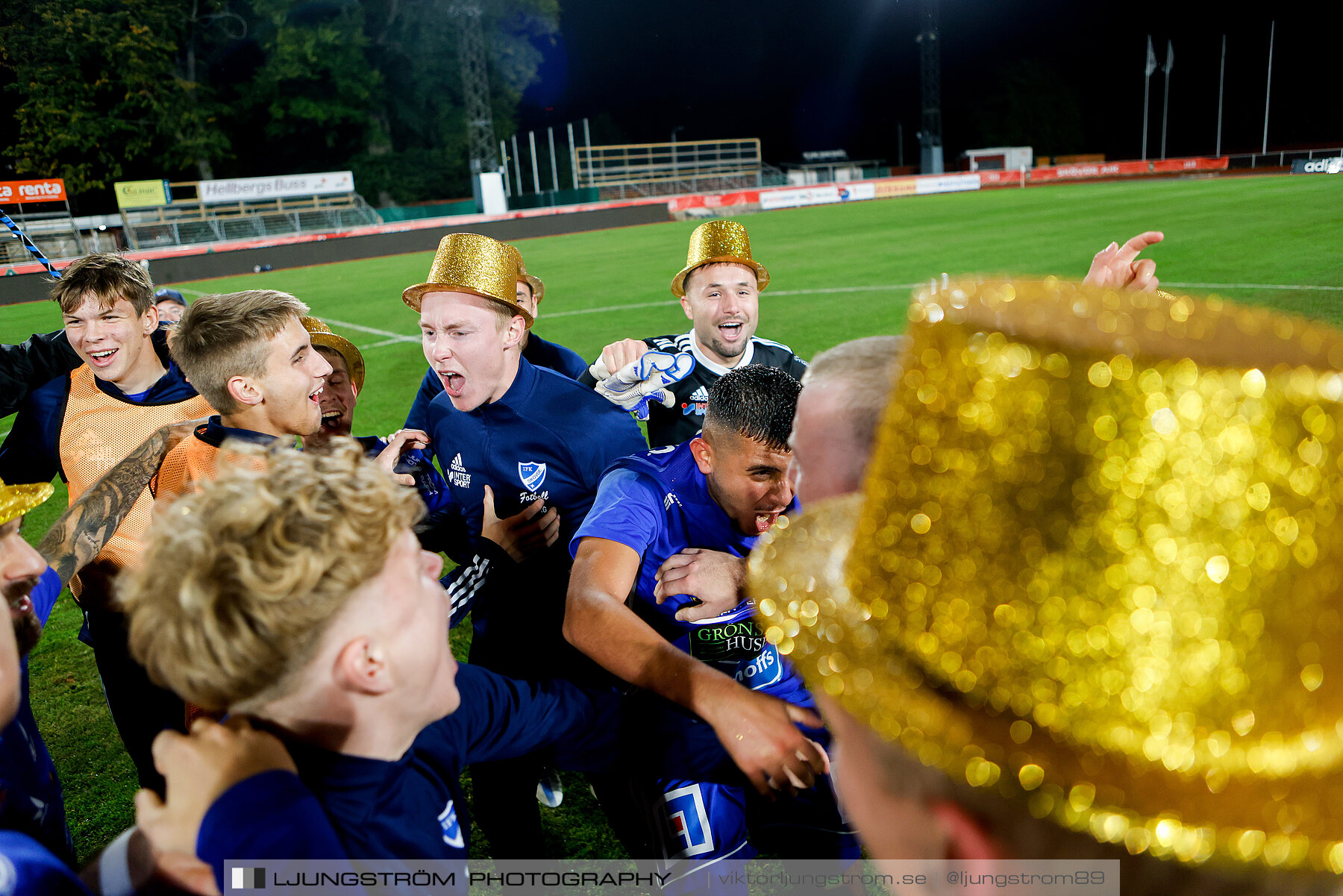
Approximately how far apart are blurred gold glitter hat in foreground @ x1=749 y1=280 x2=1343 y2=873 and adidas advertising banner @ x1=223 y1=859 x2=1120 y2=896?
0.08 metres

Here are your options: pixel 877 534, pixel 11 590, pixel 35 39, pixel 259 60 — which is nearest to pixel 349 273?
pixel 11 590

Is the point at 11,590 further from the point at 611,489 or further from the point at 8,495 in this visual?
the point at 611,489

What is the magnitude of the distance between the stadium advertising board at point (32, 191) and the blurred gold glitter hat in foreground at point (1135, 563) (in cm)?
4476

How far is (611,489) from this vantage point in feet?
8.87

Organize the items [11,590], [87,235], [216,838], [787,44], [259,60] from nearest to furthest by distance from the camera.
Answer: [216,838]
[11,590]
[87,235]
[259,60]
[787,44]

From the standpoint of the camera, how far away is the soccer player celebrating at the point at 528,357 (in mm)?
4258

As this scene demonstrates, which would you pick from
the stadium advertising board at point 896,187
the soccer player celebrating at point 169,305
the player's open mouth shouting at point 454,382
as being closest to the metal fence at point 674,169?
the stadium advertising board at point 896,187

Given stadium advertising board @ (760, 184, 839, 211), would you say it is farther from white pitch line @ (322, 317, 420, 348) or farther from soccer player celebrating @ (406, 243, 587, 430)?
soccer player celebrating @ (406, 243, 587, 430)

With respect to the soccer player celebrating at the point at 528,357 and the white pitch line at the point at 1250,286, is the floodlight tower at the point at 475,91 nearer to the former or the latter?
the white pitch line at the point at 1250,286

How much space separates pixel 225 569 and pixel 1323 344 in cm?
146

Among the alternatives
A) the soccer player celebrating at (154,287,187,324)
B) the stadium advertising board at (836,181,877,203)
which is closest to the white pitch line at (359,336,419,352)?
Answer: the soccer player celebrating at (154,287,187,324)

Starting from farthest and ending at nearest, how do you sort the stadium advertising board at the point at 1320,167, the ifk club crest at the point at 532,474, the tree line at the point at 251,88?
the tree line at the point at 251,88, the stadium advertising board at the point at 1320,167, the ifk club crest at the point at 532,474

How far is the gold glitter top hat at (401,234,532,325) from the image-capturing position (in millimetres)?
3744

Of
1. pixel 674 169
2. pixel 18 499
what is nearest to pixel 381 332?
pixel 18 499
